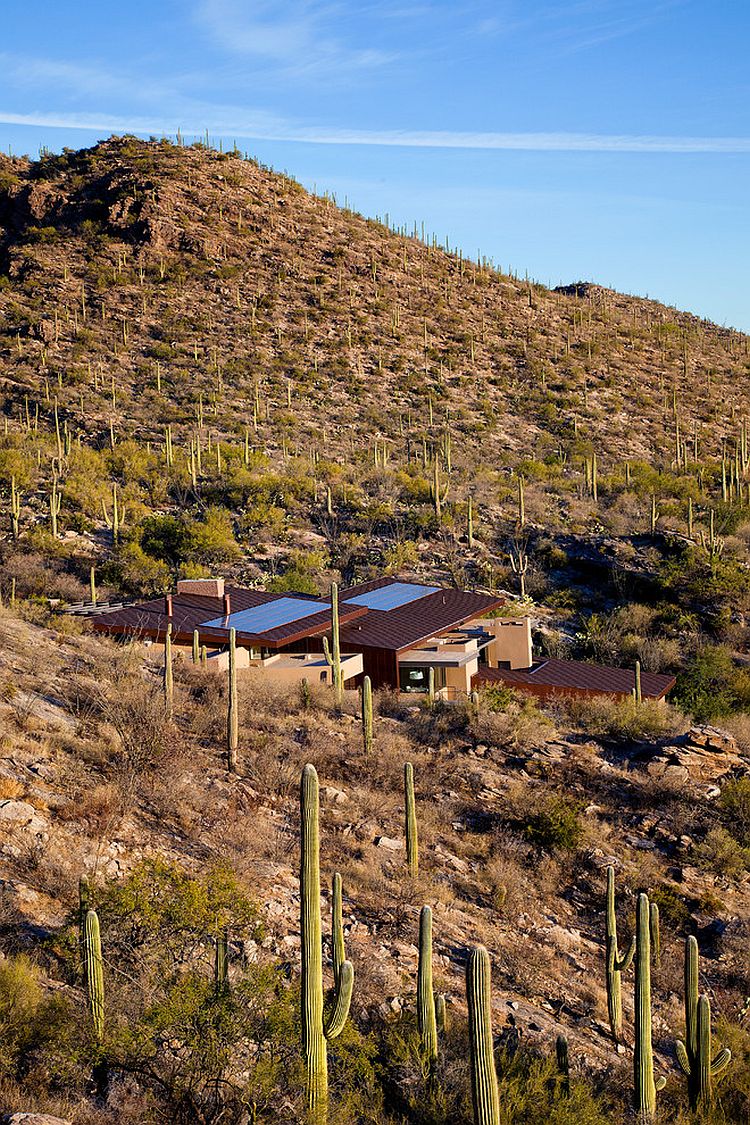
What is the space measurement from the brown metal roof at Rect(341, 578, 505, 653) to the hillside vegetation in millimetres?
3282

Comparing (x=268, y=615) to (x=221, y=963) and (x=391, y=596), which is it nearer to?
(x=391, y=596)

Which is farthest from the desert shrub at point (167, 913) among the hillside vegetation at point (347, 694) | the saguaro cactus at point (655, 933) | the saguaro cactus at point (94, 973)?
the saguaro cactus at point (655, 933)

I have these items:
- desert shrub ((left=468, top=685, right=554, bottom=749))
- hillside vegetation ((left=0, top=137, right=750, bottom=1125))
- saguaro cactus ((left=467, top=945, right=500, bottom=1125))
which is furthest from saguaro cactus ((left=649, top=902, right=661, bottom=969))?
desert shrub ((left=468, top=685, right=554, bottom=749))

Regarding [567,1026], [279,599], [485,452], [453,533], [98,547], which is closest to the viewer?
[567,1026]

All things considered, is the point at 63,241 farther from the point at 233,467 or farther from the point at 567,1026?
the point at 567,1026

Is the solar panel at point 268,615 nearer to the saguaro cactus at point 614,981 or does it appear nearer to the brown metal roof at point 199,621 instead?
the brown metal roof at point 199,621

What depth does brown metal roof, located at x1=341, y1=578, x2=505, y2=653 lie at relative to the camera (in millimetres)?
24703

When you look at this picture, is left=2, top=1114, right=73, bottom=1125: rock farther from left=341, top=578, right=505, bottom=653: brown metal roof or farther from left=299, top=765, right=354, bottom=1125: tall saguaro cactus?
left=341, top=578, right=505, bottom=653: brown metal roof

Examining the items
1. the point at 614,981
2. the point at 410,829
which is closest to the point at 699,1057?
the point at 614,981

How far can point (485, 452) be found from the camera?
163ft

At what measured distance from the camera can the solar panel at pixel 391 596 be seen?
28172 millimetres

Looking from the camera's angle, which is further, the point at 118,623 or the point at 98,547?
the point at 98,547

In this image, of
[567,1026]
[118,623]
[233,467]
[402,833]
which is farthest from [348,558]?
[567,1026]

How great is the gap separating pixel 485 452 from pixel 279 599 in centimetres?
2491
